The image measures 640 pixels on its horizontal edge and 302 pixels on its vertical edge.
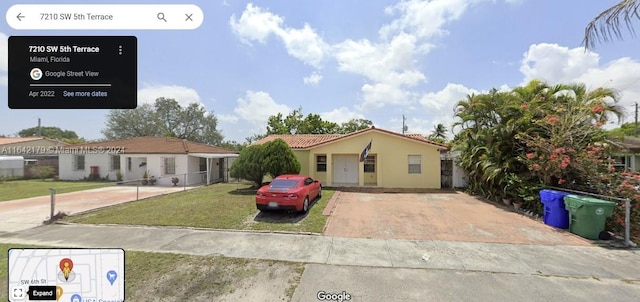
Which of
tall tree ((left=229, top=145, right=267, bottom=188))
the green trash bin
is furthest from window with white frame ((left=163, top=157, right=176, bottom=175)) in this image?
the green trash bin

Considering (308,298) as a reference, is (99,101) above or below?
above

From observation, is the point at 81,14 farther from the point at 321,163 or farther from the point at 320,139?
the point at 320,139

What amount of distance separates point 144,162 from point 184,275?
18.8 m

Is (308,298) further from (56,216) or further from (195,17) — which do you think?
(56,216)

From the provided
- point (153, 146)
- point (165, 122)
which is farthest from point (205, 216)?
point (165, 122)

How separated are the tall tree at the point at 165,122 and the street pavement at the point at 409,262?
3821cm

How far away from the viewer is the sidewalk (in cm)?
518

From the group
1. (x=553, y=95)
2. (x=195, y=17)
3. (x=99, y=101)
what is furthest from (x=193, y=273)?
(x=553, y=95)

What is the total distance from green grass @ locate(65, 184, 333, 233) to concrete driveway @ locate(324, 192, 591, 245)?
32.7 inches

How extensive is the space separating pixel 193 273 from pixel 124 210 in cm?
740

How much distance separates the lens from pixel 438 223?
8.47 metres

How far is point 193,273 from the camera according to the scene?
15.8 feet

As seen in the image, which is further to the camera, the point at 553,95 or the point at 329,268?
the point at 553,95

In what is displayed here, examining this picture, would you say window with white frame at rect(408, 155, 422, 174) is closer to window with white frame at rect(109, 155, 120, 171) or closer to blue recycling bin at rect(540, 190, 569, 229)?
blue recycling bin at rect(540, 190, 569, 229)
